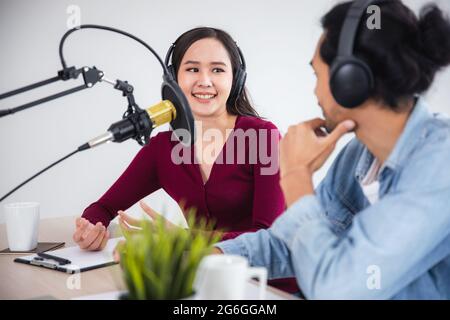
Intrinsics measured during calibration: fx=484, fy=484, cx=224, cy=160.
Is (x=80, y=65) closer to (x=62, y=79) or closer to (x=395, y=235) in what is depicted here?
(x=62, y=79)

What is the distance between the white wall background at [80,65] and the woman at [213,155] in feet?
2.71

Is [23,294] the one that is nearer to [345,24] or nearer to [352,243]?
[352,243]

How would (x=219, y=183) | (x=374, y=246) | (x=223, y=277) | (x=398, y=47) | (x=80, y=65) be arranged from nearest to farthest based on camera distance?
1. (x=223, y=277)
2. (x=374, y=246)
3. (x=398, y=47)
4. (x=219, y=183)
5. (x=80, y=65)

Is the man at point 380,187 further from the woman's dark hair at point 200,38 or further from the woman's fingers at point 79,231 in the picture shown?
the woman's dark hair at point 200,38

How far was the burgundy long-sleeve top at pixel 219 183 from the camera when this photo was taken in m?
1.56

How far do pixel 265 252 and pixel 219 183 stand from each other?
21.9 inches

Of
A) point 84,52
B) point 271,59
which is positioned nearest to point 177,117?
point 84,52

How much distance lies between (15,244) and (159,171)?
2.00 ft

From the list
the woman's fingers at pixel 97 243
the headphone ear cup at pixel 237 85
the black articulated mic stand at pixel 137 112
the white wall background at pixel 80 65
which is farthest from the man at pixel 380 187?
the white wall background at pixel 80 65

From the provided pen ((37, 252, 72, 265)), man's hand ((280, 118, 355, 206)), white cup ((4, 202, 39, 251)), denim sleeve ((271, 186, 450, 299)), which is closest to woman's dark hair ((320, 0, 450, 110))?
man's hand ((280, 118, 355, 206))

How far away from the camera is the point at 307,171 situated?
3.17ft

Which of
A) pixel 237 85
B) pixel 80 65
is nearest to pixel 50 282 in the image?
pixel 237 85

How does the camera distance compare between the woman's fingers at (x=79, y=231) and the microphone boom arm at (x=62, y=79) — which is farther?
the woman's fingers at (x=79, y=231)

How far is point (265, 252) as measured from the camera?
1.12m
